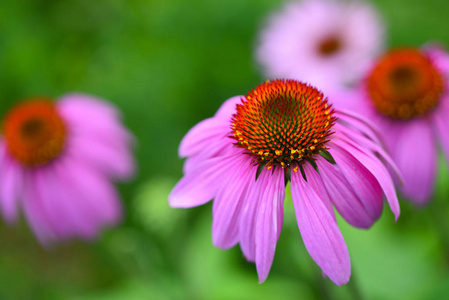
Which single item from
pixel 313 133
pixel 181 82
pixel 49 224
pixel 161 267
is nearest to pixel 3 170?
pixel 49 224

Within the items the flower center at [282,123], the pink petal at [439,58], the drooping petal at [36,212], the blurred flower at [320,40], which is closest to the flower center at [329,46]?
the blurred flower at [320,40]

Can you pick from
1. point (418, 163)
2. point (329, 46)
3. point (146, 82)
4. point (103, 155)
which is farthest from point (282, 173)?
point (329, 46)

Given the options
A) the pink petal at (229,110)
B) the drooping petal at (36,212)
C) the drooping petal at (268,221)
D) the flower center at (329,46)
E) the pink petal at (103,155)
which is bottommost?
the drooping petal at (36,212)

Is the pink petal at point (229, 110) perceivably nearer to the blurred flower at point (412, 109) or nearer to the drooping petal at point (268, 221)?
the drooping petal at point (268, 221)

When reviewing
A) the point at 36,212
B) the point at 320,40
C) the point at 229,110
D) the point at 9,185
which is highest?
the point at 229,110

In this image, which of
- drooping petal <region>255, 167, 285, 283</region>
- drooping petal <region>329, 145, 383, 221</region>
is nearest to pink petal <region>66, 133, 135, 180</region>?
drooping petal <region>255, 167, 285, 283</region>

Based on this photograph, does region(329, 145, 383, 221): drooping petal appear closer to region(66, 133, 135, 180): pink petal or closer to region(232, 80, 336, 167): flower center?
region(232, 80, 336, 167): flower center

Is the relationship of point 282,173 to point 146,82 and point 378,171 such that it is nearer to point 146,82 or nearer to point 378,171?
point 378,171
